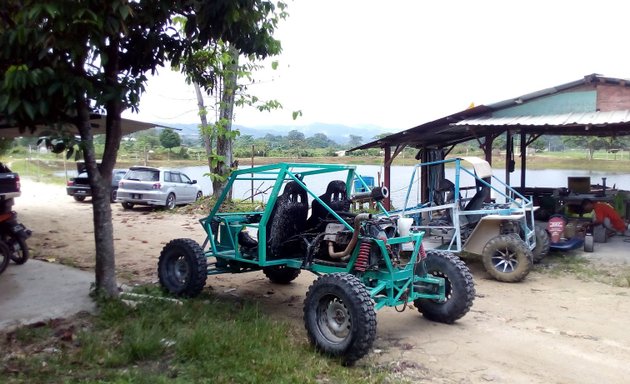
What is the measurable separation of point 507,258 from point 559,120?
3.61 meters

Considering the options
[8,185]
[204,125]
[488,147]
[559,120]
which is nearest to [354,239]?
[8,185]

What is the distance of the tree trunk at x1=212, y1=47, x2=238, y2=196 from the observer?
A: 17.1m

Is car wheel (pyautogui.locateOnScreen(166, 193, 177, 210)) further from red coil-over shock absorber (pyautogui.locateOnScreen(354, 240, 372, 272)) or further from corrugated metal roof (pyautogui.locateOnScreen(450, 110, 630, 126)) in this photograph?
red coil-over shock absorber (pyautogui.locateOnScreen(354, 240, 372, 272))

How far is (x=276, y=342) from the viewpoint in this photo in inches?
199

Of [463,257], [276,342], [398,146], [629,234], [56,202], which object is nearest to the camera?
[276,342]

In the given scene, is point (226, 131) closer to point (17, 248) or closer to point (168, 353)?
point (17, 248)

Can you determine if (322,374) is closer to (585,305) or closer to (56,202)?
(585,305)

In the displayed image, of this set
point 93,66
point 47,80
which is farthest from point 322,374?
point 93,66

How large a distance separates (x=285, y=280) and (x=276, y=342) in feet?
10.3

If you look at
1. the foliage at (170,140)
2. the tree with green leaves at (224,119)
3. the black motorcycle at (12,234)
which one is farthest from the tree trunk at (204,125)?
the foliage at (170,140)

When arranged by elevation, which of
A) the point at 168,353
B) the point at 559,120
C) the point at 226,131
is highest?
the point at 226,131

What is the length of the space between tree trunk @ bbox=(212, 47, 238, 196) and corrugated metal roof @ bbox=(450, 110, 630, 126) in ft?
25.8

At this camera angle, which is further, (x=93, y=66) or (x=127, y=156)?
(x=127, y=156)

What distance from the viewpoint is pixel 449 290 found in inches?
250
